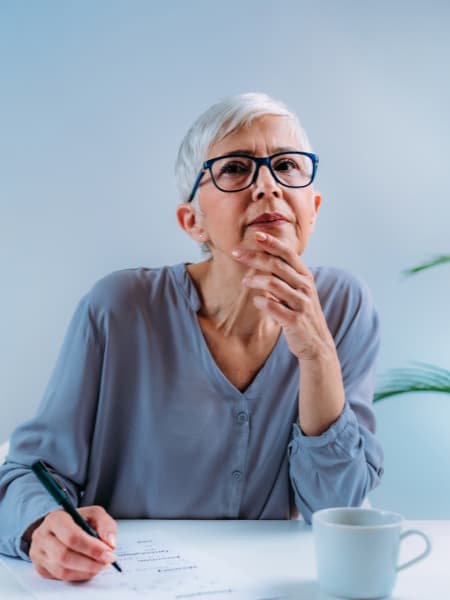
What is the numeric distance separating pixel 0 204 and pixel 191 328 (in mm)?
948

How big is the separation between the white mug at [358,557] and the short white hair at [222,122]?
71 centimetres

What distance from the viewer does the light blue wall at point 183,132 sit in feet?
6.63

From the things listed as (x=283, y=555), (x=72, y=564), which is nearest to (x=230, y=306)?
(x=283, y=555)

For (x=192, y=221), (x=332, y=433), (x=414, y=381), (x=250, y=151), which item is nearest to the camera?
(x=332, y=433)

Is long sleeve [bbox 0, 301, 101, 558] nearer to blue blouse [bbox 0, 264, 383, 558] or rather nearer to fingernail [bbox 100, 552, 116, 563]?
blue blouse [bbox 0, 264, 383, 558]

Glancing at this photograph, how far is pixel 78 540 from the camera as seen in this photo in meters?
0.85

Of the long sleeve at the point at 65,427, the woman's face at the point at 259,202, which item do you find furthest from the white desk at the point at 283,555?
the woman's face at the point at 259,202

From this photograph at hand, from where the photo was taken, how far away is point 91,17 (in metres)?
2.05

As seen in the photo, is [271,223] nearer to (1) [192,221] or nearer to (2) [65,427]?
(1) [192,221]

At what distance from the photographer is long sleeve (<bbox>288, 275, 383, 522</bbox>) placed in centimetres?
114

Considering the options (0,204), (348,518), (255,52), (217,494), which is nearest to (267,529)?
(217,494)

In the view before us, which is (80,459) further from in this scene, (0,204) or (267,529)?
(0,204)

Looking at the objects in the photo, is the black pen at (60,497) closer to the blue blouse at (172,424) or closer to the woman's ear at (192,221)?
the blue blouse at (172,424)

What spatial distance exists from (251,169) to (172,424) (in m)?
0.45
